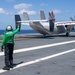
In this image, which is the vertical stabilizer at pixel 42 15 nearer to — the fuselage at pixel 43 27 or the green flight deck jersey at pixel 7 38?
the fuselage at pixel 43 27

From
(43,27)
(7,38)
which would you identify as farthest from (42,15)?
(7,38)

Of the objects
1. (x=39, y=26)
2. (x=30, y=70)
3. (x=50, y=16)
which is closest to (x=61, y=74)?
(x=30, y=70)

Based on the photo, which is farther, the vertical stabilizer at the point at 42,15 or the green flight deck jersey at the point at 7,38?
the vertical stabilizer at the point at 42,15

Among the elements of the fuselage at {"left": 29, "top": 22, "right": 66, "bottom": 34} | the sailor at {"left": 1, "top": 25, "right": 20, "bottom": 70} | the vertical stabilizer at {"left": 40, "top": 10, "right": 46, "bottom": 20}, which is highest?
the vertical stabilizer at {"left": 40, "top": 10, "right": 46, "bottom": 20}

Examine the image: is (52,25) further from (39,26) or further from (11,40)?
(11,40)

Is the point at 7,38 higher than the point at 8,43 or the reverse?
higher

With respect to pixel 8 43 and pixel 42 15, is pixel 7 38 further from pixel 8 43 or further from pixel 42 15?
pixel 42 15

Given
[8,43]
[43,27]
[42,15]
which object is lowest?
[43,27]

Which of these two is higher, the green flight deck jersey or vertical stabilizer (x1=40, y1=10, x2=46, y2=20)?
vertical stabilizer (x1=40, y1=10, x2=46, y2=20)

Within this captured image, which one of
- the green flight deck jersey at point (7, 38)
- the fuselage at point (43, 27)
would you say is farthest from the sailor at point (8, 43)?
the fuselage at point (43, 27)

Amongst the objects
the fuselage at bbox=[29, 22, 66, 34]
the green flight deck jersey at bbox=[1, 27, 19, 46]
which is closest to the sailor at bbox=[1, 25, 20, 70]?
the green flight deck jersey at bbox=[1, 27, 19, 46]

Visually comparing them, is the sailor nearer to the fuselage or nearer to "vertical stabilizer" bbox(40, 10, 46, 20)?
the fuselage

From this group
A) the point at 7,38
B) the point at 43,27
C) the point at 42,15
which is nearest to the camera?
the point at 7,38

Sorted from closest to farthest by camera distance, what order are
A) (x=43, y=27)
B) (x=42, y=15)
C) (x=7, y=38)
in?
(x=7, y=38) < (x=43, y=27) < (x=42, y=15)
